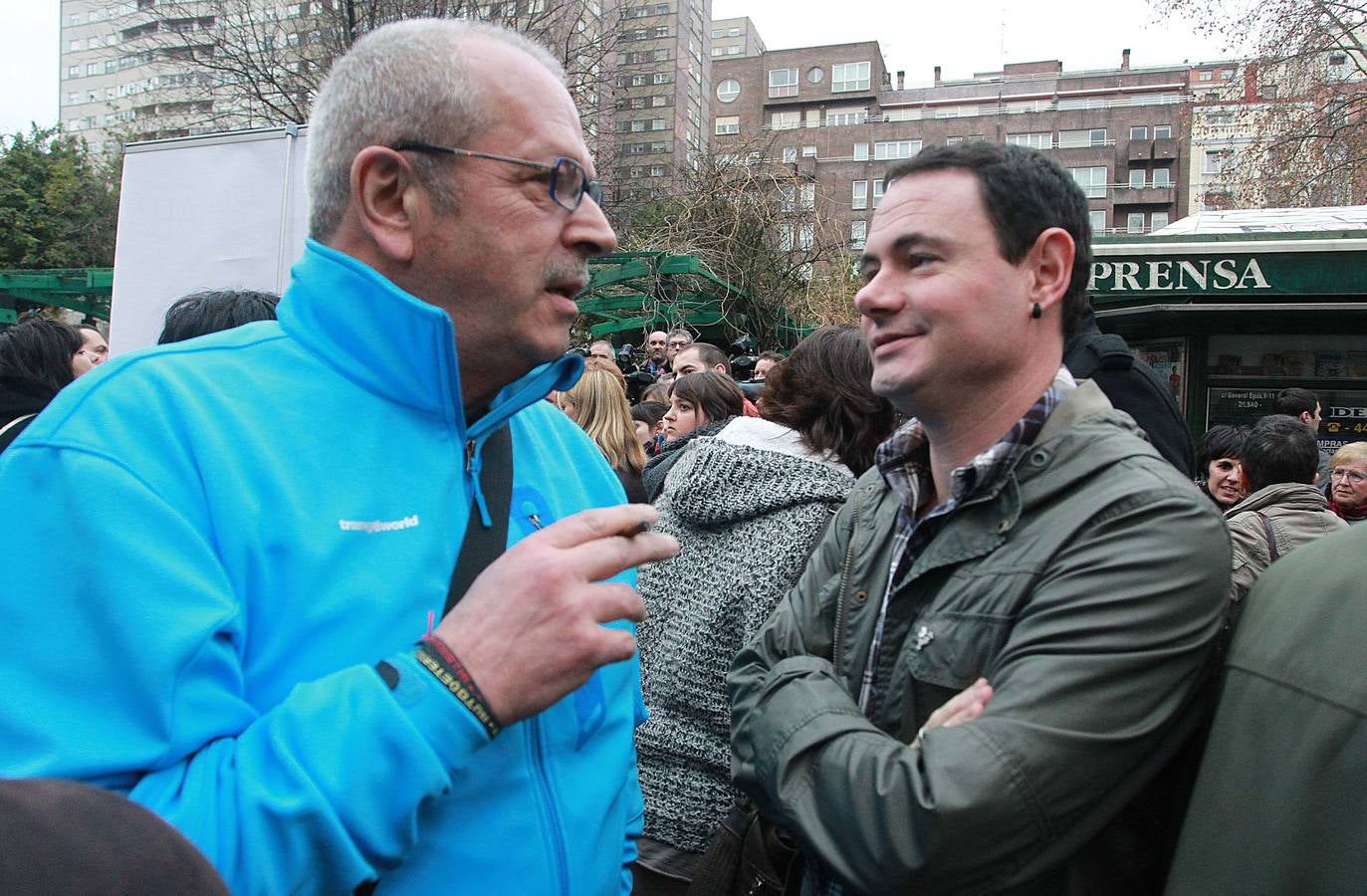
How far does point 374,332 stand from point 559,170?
0.40 meters

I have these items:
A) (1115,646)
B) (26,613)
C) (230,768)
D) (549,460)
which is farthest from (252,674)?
(1115,646)

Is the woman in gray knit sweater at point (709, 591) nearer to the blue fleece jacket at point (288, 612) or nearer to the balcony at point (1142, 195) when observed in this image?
the blue fleece jacket at point (288, 612)

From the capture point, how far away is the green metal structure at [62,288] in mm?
17078

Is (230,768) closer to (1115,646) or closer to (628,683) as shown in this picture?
(628,683)

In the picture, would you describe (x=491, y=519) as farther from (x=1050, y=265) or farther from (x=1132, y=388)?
(x=1132, y=388)

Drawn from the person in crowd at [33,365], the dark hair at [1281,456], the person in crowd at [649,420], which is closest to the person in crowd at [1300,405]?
the dark hair at [1281,456]

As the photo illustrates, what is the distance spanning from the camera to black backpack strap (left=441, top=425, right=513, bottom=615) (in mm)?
1420

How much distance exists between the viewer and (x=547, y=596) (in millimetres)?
1205

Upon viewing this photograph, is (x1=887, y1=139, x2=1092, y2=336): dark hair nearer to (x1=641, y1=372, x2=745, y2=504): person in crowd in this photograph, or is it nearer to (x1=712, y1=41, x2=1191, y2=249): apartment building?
(x1=641, y1=372, x2=745, y2=504): person in crowd

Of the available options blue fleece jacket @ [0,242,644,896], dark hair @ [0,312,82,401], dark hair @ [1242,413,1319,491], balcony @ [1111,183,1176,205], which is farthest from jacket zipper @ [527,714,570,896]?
balcony @ [1111,183,1176,205]

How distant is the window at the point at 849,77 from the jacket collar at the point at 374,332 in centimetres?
7861

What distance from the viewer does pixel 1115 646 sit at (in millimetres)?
1407

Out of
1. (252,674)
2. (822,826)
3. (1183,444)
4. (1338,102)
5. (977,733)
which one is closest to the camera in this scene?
(252,674)

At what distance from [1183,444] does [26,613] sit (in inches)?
125
